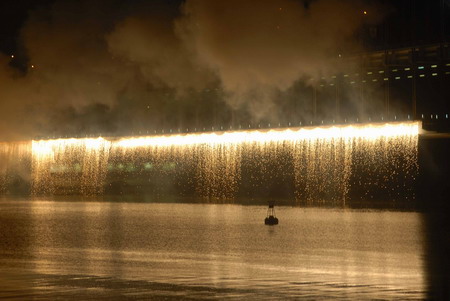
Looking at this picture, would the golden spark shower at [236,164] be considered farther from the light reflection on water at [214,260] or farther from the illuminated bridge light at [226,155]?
the light reflection on water at [214,260]

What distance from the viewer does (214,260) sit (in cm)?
2716

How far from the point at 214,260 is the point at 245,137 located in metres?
52.1

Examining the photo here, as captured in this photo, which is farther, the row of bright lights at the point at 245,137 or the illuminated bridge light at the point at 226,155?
the illuminated bridge light at the point at 226,155

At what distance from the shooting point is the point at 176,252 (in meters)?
30.4

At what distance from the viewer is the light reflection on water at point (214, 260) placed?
19422 mm

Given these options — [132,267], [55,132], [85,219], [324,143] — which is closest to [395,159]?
[324,143]

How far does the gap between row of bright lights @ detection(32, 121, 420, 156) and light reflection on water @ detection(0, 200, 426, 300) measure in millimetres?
18944

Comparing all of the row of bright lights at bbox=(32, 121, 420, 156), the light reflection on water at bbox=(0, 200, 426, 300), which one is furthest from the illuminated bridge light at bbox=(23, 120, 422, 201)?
the light reflection on water at bbox=(0, 200, 426, 300)

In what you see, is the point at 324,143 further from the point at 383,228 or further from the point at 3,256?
the point at 3,256

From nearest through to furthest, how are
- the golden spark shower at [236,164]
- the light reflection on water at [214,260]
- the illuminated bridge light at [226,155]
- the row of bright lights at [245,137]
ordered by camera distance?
the light reflection on water at [214,260] → the row of bright lights at [245,137] → the illuminated bridge light at [226,155] → the golden spark shower at [236,164]

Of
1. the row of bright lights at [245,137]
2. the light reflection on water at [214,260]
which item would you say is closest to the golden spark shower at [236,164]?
the row of bright lights at [245,137]

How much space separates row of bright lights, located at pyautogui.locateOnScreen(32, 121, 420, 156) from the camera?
2685 inches

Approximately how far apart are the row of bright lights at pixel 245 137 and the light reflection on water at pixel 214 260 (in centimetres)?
1894

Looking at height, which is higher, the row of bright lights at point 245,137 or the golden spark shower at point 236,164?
the row of bright lights at point 245,137
